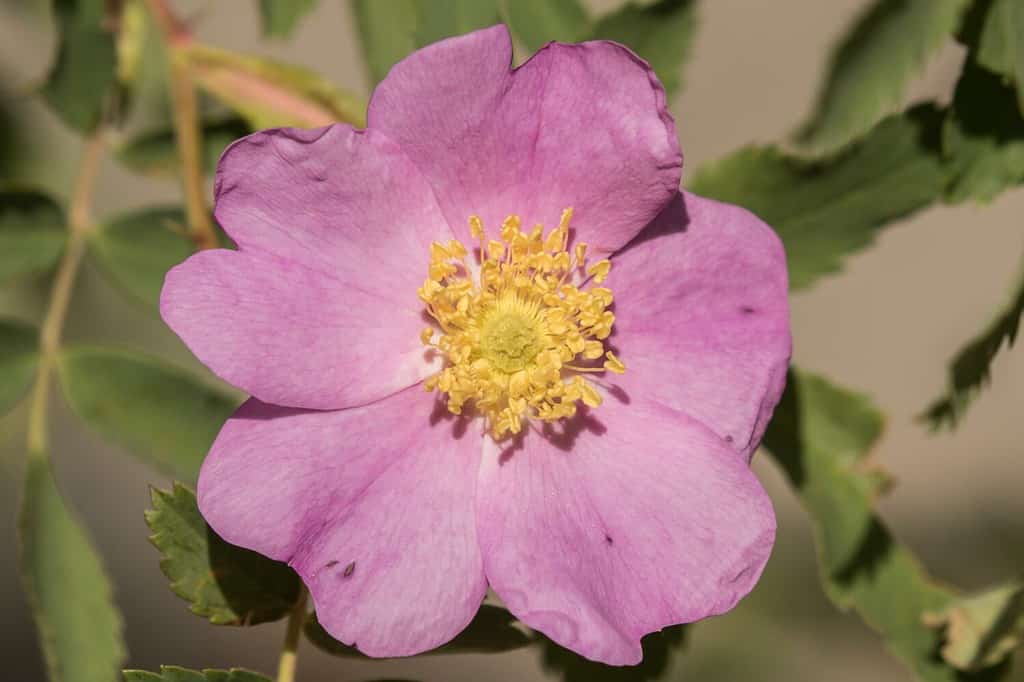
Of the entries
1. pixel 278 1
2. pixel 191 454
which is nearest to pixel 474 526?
pixel 191 454

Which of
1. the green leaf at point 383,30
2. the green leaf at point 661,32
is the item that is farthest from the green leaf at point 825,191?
the green leaf at point 383,30

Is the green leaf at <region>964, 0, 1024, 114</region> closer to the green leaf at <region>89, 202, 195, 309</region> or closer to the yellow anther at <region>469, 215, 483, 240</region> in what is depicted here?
the yellow anther at <region>469, 215, 483, 240</region>

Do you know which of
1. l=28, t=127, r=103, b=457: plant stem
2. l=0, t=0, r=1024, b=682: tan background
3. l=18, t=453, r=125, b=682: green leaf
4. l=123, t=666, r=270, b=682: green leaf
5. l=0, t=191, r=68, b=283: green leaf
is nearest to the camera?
l=123, t=666, r=270, b=682: green leaf

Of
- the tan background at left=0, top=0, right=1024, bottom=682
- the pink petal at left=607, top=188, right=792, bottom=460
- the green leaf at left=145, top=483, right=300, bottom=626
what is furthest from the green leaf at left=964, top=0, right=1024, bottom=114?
the tan background at left=0, top=0, right=1024, bottom=682

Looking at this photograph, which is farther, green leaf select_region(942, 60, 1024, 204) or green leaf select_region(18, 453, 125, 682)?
green leaf select_region(18, 453, 125, 682)

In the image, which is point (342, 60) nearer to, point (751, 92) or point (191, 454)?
point (751, 92)

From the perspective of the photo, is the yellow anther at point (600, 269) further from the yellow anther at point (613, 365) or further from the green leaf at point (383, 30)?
the green leaf at point (383, 30)
